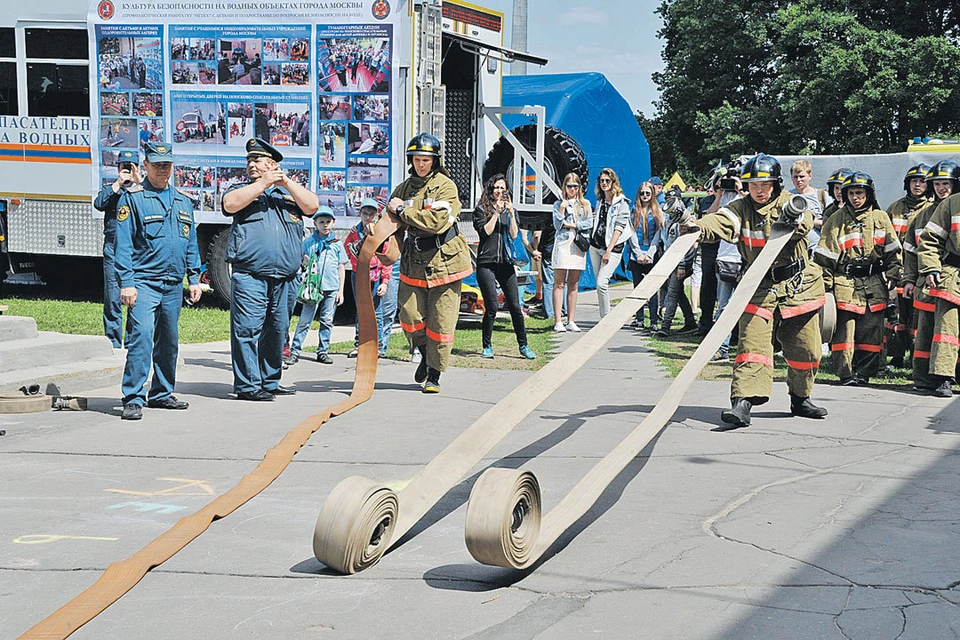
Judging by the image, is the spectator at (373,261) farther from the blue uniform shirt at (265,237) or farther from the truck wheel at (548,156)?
the truck wheel at (548,156)

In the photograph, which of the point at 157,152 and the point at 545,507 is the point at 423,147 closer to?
the point at 157,152

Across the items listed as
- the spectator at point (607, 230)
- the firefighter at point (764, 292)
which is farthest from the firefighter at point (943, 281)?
the spectator at point (607, 230)

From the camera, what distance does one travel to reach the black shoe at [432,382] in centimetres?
898

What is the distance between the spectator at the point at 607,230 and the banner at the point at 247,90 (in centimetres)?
262

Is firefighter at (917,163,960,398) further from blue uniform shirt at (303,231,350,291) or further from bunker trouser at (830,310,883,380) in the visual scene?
blue uniform shirt at (303,231,350,291)

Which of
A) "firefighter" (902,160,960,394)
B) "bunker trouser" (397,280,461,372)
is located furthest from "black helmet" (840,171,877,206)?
"bunker trouser" (397,280,461,372)

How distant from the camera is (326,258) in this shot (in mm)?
10688

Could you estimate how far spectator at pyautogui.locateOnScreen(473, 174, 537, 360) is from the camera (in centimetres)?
1114

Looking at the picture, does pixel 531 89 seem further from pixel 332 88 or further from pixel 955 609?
pixel 955 609

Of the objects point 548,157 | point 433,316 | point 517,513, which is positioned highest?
point 548,157

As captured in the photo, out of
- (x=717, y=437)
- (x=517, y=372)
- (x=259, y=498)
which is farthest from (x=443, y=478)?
(x=517, y=372)

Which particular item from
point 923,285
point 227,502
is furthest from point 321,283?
point 923,285

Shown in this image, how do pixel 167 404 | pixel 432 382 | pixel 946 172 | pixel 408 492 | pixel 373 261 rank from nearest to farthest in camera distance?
pixel 408 492, pixel 167 404, pixel 432 382, pixel 946 172, pixel 373 261

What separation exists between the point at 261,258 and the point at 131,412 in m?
1.51
